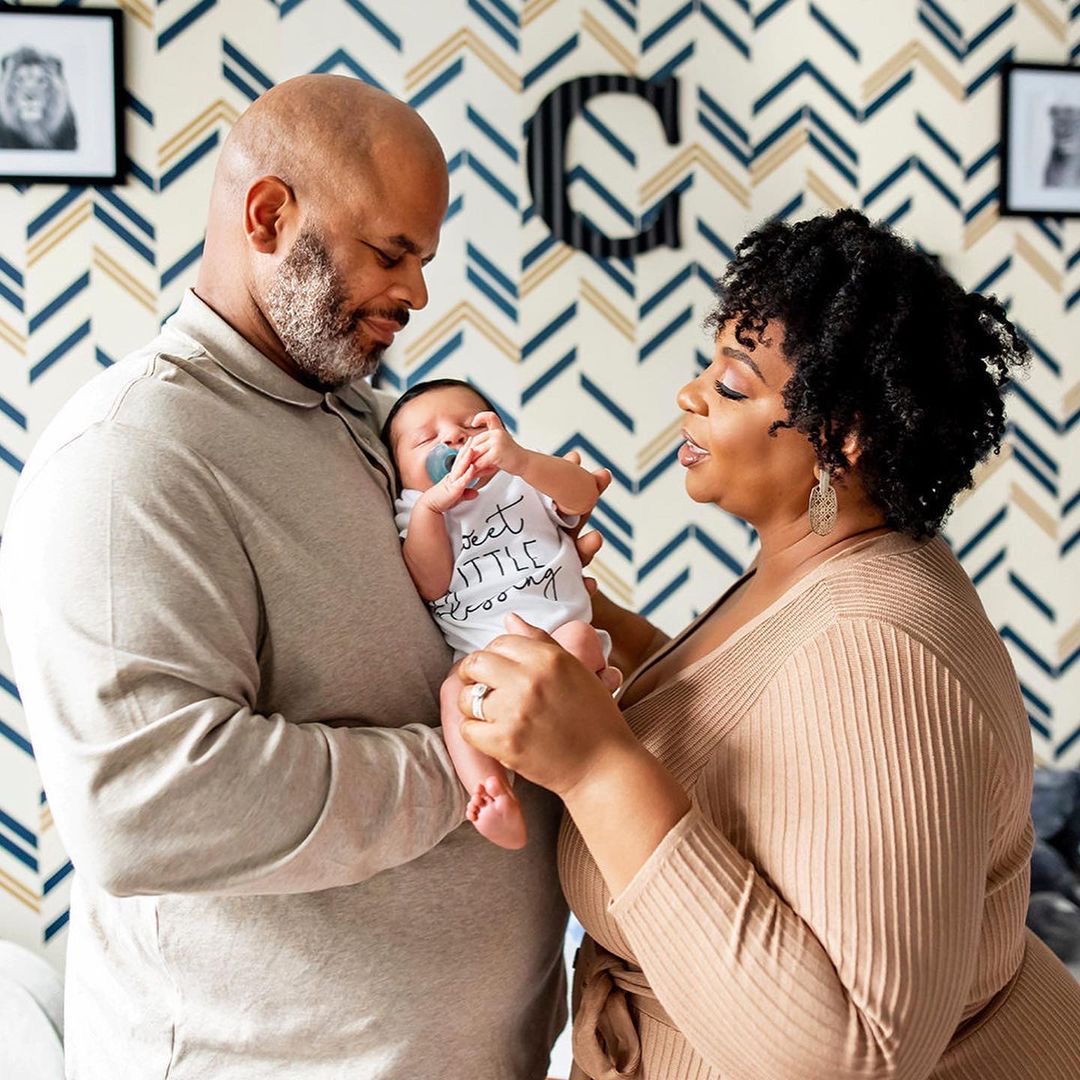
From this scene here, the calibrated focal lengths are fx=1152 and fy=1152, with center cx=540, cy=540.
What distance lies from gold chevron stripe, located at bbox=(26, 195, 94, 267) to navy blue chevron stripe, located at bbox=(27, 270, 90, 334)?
0.29 ft

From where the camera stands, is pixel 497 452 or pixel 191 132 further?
pixel 191 132

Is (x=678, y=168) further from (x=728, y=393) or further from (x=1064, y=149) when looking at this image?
(x=728, y=393)

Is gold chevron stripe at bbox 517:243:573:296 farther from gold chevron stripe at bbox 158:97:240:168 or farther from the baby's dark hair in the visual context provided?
the baby's dark hair

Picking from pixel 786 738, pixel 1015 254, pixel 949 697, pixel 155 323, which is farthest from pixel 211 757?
pixel 1015 254

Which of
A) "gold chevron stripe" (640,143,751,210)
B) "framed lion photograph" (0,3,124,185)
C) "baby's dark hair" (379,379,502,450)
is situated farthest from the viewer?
"gold chevron stripe" (640,143,751,210)

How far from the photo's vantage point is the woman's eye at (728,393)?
1.32 metres

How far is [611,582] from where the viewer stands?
9.16 ft

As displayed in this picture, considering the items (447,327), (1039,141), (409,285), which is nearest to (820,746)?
(409,285)

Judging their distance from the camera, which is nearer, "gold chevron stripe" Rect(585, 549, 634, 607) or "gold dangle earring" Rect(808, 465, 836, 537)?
"gold dangle earring" Rect(808, 465, 836, 537)

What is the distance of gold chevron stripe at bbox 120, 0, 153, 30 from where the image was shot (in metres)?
2.53

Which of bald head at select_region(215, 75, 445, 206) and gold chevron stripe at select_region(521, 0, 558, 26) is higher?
gold chevron stripe at select_region(521, 0, 558, 26)

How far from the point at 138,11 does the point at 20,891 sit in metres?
1.96

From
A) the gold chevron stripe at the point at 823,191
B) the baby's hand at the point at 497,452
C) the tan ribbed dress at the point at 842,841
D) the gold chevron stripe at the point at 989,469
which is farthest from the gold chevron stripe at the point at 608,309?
the tan ribbed dress at the point at 842,841

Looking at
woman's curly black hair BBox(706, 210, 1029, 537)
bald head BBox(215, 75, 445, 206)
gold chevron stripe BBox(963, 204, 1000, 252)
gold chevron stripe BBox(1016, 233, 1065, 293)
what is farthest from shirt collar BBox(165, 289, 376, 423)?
gold chevron stripe BBox(1016, 233, 1065, 293)
